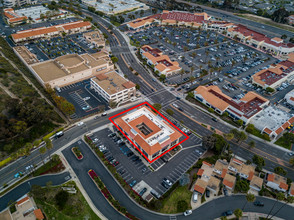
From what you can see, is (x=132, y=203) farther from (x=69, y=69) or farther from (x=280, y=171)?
(x=69, y=69)

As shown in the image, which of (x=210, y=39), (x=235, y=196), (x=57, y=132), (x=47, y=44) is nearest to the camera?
(x=235, y=196)

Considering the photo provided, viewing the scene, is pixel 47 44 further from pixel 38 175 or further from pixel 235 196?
pixel 235 196

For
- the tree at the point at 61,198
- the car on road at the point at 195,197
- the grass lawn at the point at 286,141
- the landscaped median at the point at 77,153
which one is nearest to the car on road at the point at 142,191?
the car on road at the point at 195,197

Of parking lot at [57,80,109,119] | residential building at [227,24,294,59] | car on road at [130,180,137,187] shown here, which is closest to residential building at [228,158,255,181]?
car on road at [130,180,137,187]

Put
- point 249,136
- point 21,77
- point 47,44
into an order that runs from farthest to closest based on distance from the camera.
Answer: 1. point 47,44
2. point 21,77
3. point 249,136

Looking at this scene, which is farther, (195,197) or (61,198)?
(195,197)

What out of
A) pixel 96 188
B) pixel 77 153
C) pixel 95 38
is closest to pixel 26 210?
pixel 96 188

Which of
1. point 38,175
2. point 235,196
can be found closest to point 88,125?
point 38,175
